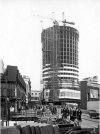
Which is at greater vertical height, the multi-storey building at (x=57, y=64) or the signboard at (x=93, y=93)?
the multi-storey building at (x=57, y=64)

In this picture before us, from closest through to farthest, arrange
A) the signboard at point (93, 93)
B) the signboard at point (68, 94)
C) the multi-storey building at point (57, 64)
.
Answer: the signboard at point (93, 93)
the signboard at point (68, 94)
the multi-storey building at point (57, 64)

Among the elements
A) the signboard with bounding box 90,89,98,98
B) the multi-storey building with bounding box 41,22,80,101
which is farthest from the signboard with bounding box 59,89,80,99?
the signboard with bounding box 90,89,98,98

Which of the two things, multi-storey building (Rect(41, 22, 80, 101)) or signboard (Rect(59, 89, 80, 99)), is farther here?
multi-storey building (Rect(41, 22, 80, 101))

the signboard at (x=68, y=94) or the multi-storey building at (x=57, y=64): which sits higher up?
the multi-storey building at (x=57, y=64)

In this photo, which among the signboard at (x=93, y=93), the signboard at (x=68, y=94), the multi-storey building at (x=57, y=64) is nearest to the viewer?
the signboard at (x=93, y=93)

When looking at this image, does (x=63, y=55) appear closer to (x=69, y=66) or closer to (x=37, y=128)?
(x=69, y=66)

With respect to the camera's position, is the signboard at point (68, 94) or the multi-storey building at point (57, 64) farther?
the multi-storey building at point (57, 64)

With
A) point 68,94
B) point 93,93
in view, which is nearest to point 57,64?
point 68,94

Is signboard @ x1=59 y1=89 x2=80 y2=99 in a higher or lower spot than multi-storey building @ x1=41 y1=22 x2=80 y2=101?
lower

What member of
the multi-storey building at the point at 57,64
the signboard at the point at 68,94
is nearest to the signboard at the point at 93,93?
the signboard at the point at 68,94

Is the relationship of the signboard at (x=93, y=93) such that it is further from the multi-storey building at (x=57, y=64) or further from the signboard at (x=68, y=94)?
the multi-storey building at (x=57, y=64)

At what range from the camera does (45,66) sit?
19200 cm

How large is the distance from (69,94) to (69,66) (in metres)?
35.6

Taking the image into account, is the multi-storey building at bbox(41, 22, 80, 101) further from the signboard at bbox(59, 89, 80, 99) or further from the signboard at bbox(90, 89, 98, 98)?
the signboard at bbox(90, 89, 98, 98)
